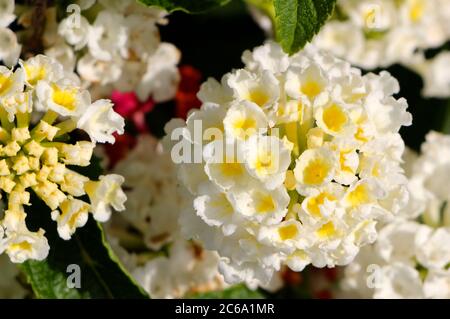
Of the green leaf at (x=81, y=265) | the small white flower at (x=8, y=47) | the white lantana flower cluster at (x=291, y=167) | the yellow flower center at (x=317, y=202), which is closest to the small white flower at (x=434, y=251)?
the white lantana flower cluster at (x=291, y=167)

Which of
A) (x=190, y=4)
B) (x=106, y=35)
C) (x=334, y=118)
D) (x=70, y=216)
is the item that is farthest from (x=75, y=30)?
(x=334, y=118)

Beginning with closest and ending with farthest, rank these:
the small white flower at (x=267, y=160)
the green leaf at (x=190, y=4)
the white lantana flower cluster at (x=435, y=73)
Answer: the small white flower at (x=267, y=160)
the green leaf at (x=190, y=4)
the white lantana flower cluster at (x=435, y=73)

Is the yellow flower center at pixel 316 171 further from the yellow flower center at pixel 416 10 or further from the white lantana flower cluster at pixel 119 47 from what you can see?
the yellow flower center at pixel 416 10

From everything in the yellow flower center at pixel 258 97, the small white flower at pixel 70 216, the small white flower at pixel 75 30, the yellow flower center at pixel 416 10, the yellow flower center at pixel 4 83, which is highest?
the yellow flower center at pixel 416 10

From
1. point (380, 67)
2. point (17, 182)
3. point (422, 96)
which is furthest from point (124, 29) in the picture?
point (422, 96)

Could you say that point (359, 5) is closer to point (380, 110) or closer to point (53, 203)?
point (380, 110)

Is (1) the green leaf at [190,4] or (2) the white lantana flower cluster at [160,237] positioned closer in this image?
(1) the green leaf at [190,4]
